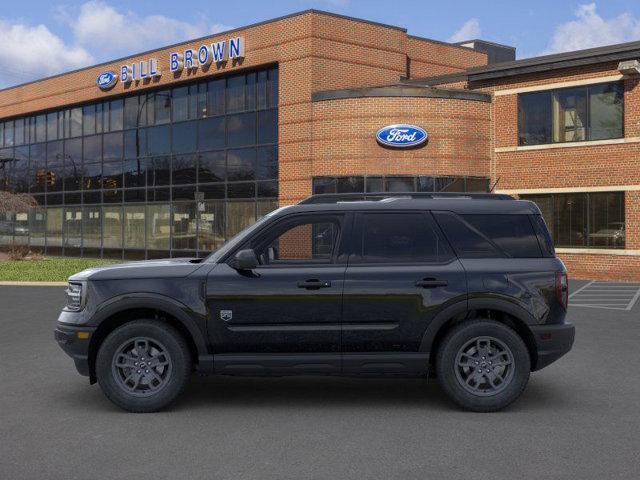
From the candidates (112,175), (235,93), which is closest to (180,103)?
(235,93)

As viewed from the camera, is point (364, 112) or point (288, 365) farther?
point (364, 112)

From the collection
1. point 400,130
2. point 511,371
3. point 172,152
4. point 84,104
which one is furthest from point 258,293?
point 84,104

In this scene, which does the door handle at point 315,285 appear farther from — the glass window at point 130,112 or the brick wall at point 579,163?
the glass window at point 130,112

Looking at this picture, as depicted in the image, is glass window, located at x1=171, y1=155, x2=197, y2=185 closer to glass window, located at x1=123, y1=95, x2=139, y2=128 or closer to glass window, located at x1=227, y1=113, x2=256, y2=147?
glass window, located at x1=227, y1=113, x2=256, y2=147

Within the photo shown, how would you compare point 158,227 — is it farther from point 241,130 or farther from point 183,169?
point 241,130

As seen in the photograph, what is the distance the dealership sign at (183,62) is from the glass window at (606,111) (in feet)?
42.1

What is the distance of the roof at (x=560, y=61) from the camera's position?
870 inches

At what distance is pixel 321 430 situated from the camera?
19.7ft

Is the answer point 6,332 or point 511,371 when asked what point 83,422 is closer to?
point 511,371

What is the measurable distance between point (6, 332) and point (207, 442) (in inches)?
287

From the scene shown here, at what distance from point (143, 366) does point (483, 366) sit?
3027mm

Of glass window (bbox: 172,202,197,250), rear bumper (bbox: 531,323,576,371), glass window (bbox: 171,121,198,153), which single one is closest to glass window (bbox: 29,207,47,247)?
glass window (bbox: 172,202,197,250)

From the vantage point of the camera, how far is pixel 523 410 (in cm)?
671

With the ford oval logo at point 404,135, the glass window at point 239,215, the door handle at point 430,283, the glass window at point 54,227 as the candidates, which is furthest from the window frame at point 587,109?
the glass window at point 54,227
